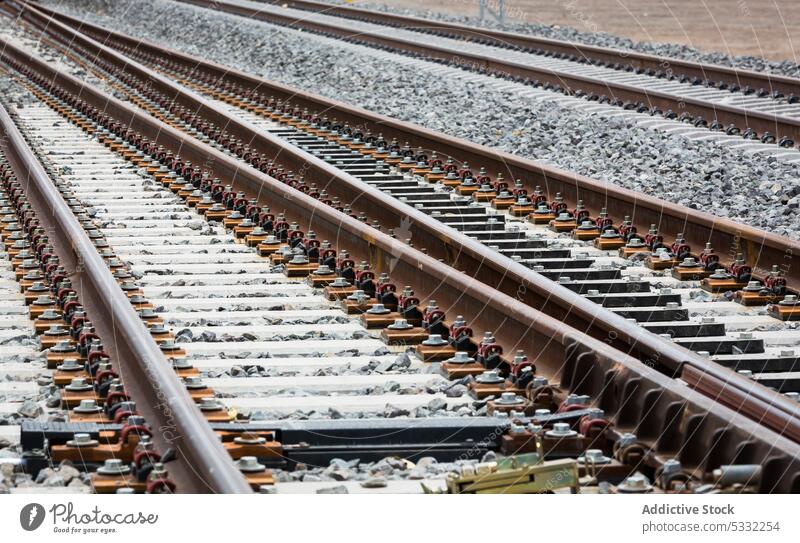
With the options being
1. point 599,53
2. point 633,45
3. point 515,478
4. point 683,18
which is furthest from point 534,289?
point 683,18

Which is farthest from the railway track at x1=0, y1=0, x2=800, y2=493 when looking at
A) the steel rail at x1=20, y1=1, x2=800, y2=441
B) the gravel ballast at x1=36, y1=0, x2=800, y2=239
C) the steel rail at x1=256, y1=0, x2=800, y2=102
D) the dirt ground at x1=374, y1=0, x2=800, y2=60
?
the dirt ground at x1=374, y1=0, x2=800, y2=60

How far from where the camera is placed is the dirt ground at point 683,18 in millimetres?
26250

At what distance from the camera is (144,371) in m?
5.77

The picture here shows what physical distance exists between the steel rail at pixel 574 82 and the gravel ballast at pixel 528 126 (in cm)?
48

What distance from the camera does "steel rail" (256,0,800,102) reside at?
57.9ft

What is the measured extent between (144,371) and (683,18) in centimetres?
2684

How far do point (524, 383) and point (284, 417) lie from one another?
99 centimetres

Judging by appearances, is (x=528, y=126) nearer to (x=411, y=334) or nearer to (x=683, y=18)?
(x=411, y=334)
